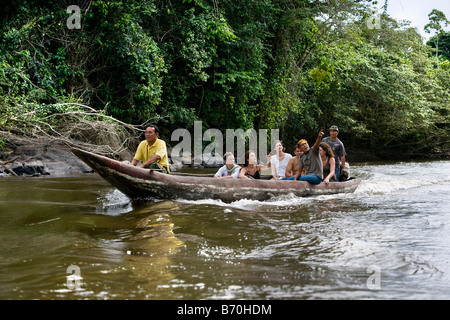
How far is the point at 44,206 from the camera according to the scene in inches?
240

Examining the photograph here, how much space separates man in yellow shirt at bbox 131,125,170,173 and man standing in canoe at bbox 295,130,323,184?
2.47 meters

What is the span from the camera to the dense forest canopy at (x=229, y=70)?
1059 centimetres

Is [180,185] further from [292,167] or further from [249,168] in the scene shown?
[292,167]

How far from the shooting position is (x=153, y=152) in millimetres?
6812

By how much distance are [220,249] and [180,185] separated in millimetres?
2418

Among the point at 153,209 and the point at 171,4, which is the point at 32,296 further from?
the point at 171,4

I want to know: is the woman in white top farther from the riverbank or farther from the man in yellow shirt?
the riverbank

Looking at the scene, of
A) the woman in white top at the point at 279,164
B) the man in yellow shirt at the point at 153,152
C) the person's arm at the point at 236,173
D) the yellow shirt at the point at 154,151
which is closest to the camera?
the man in yellow shirt at the point at 153,152

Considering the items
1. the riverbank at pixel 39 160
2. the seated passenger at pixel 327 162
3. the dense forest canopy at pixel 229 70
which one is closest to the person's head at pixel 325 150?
the seated passenger at pixel 327 162

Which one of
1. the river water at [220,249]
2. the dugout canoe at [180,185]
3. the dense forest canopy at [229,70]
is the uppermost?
the dense forest canopy at [229,70]

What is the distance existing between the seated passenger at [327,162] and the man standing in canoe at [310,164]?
8.9 inches

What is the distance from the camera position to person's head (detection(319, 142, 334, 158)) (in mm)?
7676

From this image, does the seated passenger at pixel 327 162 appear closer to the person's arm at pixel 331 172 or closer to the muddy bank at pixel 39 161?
the person's arm at pixel 331 172

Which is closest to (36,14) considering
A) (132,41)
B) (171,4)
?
(132,41)
